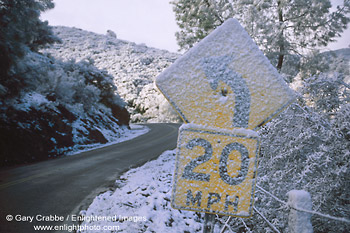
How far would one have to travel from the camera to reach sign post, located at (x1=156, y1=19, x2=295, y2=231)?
1174 millimetres

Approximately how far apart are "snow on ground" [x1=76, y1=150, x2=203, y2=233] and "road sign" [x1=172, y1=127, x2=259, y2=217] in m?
3.13

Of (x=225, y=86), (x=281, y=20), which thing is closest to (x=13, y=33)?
(x=225, y=86)

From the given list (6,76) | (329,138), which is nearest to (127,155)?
(6,76)

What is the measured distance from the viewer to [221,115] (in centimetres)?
119

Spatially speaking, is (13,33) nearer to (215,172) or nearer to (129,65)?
(215,172)

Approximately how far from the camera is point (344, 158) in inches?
103

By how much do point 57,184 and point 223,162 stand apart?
20.6 feet

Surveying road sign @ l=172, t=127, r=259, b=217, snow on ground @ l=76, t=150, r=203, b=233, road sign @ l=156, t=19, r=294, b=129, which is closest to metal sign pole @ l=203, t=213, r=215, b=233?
road sign @ l=172, t=127, r=259, b=217

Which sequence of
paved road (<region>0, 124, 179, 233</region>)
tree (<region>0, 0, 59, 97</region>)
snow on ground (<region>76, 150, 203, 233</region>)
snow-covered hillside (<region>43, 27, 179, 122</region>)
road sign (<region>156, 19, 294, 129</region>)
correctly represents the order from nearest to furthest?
road sign (<region>156, 19, 294, 129</region>) → snow on ground (<region>76, 150, 203, 233</region>) → paved road (<region>0, 124, 179, 233</region>) → tree (<region>0, 0, 59, 97</region>) → snow-covered hillside (<region>43, 27, 179, 122</region>)

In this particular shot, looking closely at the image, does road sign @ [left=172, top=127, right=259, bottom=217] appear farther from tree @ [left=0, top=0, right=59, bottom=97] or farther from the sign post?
tree @ [left=0, top=0, right=59, bottom=97]

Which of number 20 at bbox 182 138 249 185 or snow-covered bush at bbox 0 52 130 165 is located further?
snow-covered bush at bbox 0 52 130 165

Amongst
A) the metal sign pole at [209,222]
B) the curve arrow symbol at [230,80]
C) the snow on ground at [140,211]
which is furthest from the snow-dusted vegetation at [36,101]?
the metal sign pole at [209,222]

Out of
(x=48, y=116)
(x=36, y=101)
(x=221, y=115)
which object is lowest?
(x=221, y=115)

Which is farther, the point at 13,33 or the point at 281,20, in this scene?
the point at 281,20
